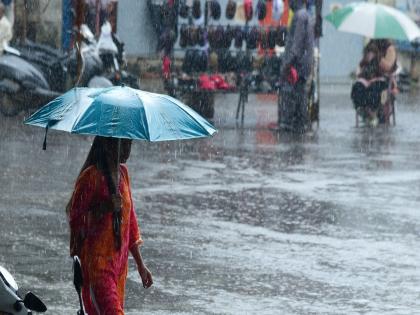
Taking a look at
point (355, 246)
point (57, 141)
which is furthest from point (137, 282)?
point (57, 141)

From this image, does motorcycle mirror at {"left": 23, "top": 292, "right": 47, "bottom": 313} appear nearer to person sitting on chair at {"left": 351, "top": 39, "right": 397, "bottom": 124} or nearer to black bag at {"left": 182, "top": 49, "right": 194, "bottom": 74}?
black bag at {"left": 182, "top": 49, "right": 194, "bottom": 74}

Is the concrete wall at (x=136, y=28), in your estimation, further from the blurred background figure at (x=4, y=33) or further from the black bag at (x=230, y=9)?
the blurred background figure at (x=4, y=33)

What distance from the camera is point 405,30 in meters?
22.5

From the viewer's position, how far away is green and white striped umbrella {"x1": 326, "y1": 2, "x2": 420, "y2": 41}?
22438 mm

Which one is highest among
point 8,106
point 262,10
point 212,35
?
point 262,10

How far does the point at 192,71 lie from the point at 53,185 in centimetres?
930

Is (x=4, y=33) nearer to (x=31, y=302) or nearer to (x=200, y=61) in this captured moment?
(x=200, y=61)

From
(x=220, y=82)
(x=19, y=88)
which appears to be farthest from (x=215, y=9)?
(x=19, y=88)

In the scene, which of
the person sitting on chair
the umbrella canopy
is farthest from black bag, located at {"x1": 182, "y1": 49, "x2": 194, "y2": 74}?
the umbrella canopy

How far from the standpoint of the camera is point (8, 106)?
2134 cm

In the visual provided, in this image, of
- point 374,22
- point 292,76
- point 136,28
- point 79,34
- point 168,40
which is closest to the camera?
point 79,34

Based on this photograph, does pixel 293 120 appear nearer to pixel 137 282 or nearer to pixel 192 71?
pixel 192 71

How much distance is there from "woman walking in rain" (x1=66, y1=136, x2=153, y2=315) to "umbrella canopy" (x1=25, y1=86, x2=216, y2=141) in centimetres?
13

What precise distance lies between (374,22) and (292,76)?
7.51 ft
